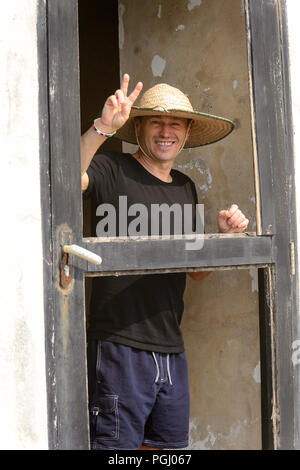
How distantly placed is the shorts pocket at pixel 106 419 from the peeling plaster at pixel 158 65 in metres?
1.47

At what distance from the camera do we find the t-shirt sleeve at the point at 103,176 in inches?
82.4

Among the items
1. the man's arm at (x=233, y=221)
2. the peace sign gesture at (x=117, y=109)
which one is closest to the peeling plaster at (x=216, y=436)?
the man's arm at (x=233, y=221)

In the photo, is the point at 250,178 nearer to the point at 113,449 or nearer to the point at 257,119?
the point at 257,119

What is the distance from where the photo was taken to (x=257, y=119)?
2.03m

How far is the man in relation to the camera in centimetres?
212

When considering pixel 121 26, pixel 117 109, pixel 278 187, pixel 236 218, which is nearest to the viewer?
pixel 117 109

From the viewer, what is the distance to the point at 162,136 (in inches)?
90.4

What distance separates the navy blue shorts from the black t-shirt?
0.05m

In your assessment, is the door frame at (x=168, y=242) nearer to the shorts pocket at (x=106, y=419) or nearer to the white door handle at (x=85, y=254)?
the white door handle at (x=85, y=254)

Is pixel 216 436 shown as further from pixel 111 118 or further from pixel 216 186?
pixel 111 118

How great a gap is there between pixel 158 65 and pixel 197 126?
1.94ft

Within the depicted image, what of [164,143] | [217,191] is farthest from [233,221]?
[217,191]

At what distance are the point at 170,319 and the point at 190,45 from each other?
122cm

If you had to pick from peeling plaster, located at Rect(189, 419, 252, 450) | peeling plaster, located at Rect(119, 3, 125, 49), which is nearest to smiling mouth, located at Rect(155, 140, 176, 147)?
peeling plaster, located at Rect(119, 3, 125, 49)
